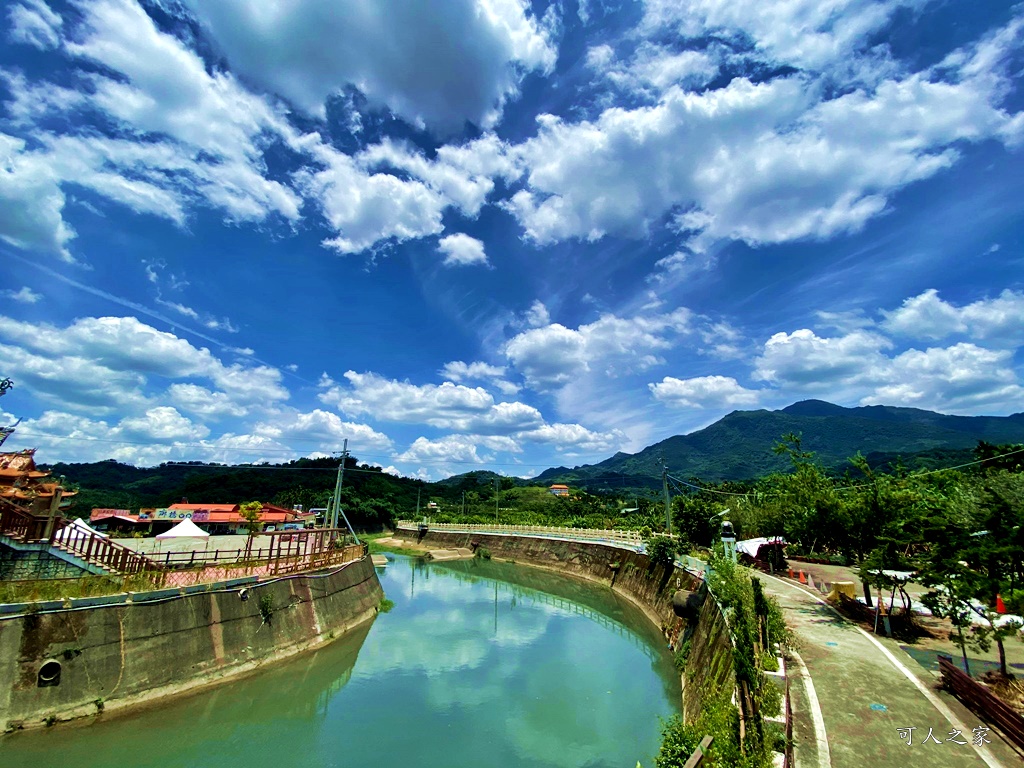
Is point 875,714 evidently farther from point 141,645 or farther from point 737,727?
point 141,645

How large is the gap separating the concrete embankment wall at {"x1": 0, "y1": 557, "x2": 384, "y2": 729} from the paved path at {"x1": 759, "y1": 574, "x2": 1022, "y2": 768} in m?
18.1

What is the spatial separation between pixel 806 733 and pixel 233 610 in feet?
62.4

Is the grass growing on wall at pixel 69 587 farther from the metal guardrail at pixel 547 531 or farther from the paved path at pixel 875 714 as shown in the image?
the metal guardrail at pixel 547 531

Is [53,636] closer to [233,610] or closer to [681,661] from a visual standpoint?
[233,610]

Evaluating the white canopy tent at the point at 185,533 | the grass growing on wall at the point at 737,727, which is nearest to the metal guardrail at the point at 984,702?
the grass growing on wall at the point at 737,727

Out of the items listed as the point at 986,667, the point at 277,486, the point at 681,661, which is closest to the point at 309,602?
the point at 681,661

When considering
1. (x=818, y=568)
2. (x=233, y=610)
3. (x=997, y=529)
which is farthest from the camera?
(x=818, y=568)

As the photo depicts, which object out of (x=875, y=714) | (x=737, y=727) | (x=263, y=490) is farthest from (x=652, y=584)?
(x=263, y=490)

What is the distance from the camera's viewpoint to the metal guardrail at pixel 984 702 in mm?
9094

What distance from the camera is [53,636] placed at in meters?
13.6

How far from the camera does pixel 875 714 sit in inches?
415

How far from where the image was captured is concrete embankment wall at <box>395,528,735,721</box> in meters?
15.4

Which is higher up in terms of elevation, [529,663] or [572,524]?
[572,524]

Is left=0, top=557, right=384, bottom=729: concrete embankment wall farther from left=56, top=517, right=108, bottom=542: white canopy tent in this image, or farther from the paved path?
the paved path
